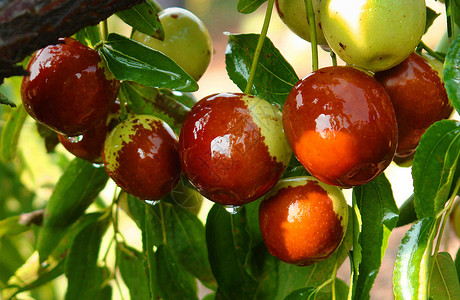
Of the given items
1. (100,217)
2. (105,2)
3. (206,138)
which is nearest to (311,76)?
(206,138)

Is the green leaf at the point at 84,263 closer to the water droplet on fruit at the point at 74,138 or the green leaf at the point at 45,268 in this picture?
the green leaf at the point at 45,268

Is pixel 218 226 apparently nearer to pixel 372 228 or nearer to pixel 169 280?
pixel 169 280

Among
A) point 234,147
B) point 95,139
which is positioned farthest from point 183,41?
point 234,147

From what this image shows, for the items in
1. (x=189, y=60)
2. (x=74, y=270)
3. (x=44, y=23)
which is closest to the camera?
(x=44, y=23)

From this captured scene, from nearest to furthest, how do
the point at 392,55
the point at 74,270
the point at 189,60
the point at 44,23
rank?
1. the point at 44,23
2. the point at 392,55
3. the point at 189,60
4. the point at 74,270

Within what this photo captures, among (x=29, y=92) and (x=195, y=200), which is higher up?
(x=29, y=92)

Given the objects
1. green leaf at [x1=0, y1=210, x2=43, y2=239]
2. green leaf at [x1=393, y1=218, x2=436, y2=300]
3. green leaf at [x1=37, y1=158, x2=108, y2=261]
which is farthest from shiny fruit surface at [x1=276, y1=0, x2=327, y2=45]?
green leaf at [x1=0, y1=210, x2=43, y2=239]

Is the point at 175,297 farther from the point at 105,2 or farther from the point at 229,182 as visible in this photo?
the point at 105,2
